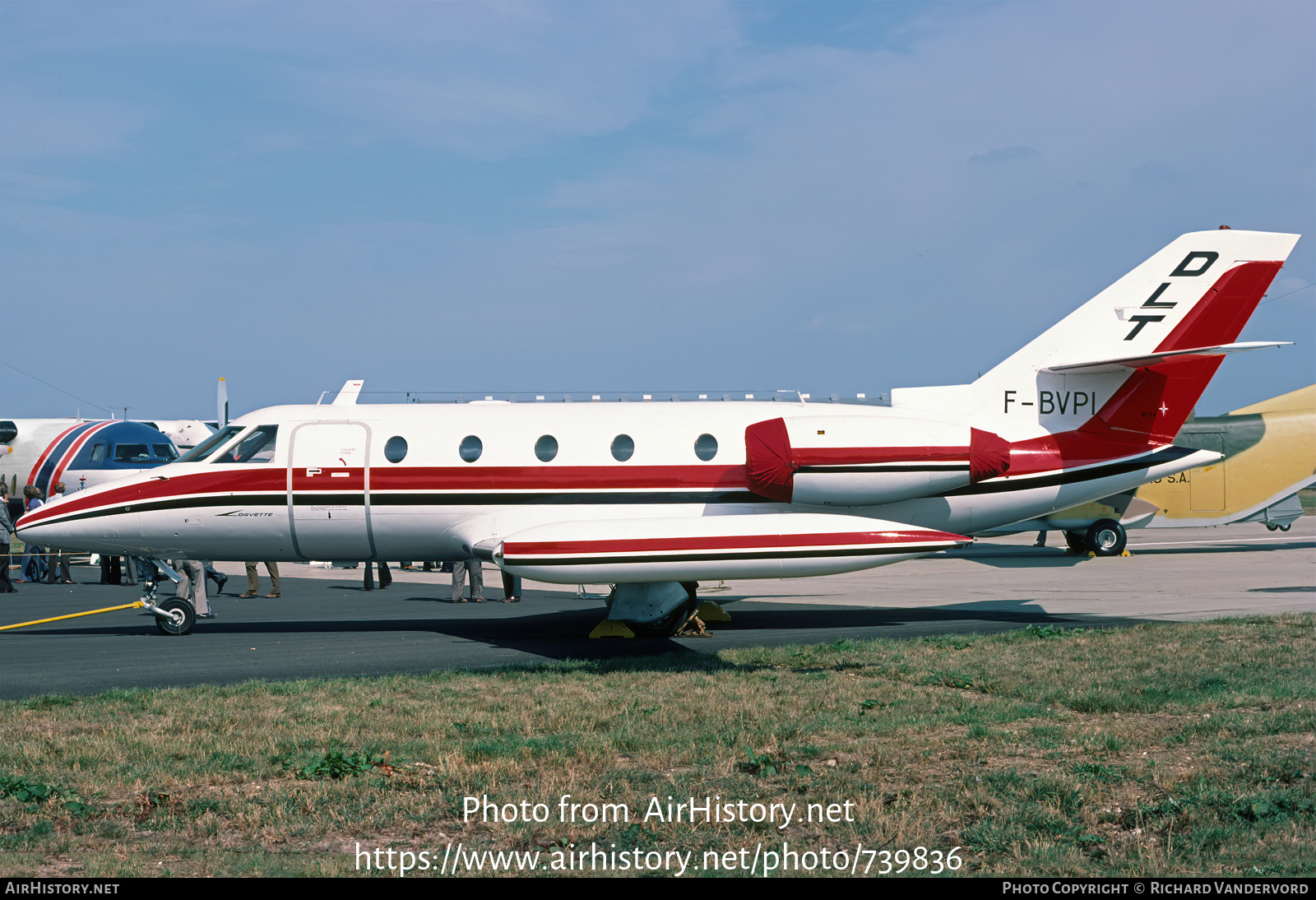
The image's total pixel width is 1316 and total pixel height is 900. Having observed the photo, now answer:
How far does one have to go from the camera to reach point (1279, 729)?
28.9 ft

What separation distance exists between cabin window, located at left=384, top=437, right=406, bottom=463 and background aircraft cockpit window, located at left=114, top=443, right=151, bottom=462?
754 inches

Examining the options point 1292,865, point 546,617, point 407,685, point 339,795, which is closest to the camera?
point 1292,865

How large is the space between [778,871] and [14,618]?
57.6 feet

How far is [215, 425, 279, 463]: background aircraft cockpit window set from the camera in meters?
16.0

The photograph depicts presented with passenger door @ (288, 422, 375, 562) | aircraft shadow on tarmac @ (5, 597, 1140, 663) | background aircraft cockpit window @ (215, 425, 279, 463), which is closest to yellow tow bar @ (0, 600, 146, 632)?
aircraft shadow on tarmac @ (5, 597, 1140, 663)

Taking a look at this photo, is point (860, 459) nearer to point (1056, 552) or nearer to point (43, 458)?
point (1056, 552)

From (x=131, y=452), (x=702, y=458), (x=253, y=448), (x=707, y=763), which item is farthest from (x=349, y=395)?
(x=131, y=452)

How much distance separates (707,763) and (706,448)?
7833 millimetres

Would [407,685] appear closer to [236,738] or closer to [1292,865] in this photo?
[236,738]

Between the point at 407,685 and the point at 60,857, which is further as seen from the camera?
the point at 407,685

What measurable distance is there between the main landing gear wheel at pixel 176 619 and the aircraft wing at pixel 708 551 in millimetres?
5964

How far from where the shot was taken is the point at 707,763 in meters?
8.16

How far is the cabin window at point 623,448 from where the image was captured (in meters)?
15.6

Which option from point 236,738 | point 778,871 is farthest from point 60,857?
point 778,871
